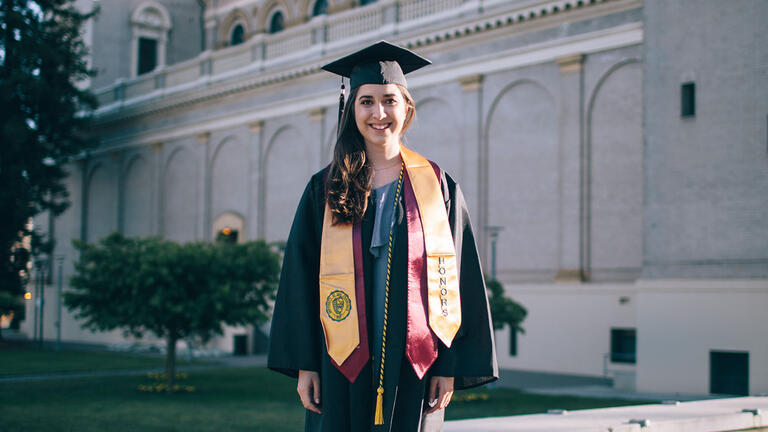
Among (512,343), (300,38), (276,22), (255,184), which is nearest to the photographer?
(512,343)

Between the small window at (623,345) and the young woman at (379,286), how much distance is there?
18.0 metres

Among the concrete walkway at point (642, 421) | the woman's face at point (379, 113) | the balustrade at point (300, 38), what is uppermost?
the balustrade at point (300, 38)

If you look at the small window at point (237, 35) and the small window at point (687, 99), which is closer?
the small window at point (687, 99)

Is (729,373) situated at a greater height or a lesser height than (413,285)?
lesser

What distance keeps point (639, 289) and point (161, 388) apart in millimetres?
9822

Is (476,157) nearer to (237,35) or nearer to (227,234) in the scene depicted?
(227,234)

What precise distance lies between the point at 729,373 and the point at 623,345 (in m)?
4.96

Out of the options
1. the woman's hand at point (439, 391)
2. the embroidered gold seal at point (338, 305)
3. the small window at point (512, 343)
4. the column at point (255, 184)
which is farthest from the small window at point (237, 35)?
the woman's hand at point (439, 391)

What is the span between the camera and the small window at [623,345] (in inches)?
833

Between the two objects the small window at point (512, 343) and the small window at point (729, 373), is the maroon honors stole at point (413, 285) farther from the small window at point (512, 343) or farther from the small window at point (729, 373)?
the small window at point (512, 343)

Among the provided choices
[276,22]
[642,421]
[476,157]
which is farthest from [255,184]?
[642,421]

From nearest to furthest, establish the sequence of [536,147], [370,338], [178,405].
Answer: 1. [370,338]
2. [178,405]
3. [536,147]

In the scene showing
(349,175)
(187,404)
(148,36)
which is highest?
(148,36)

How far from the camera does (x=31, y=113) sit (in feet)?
112
